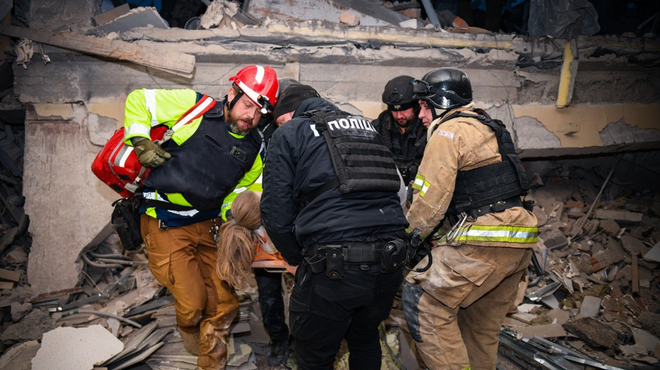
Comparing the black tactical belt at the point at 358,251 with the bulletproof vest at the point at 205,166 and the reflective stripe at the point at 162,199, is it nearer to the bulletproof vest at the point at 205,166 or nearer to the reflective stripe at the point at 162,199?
the bulletproof vest at the point at 205,166

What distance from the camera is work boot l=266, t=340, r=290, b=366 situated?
309cm

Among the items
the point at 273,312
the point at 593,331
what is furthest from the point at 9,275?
the point at 593,331

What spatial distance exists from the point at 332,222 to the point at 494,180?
1074mm

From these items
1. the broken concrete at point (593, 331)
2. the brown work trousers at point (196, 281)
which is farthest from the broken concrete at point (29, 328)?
the broken concrete at point (593, 331)

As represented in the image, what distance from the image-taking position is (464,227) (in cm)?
240

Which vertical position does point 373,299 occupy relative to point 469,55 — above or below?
below

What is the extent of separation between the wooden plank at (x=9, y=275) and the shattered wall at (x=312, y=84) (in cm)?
22

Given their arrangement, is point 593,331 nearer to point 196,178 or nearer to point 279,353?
point 279,353

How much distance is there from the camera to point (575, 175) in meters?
5.18

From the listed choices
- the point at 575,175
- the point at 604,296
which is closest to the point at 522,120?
the point at 575,175

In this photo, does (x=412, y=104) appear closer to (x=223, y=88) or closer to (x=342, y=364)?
(x=223, y=88)

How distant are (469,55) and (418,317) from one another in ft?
9.72

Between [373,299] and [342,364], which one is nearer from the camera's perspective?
[373,299]

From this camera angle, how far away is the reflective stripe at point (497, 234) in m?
2.33
